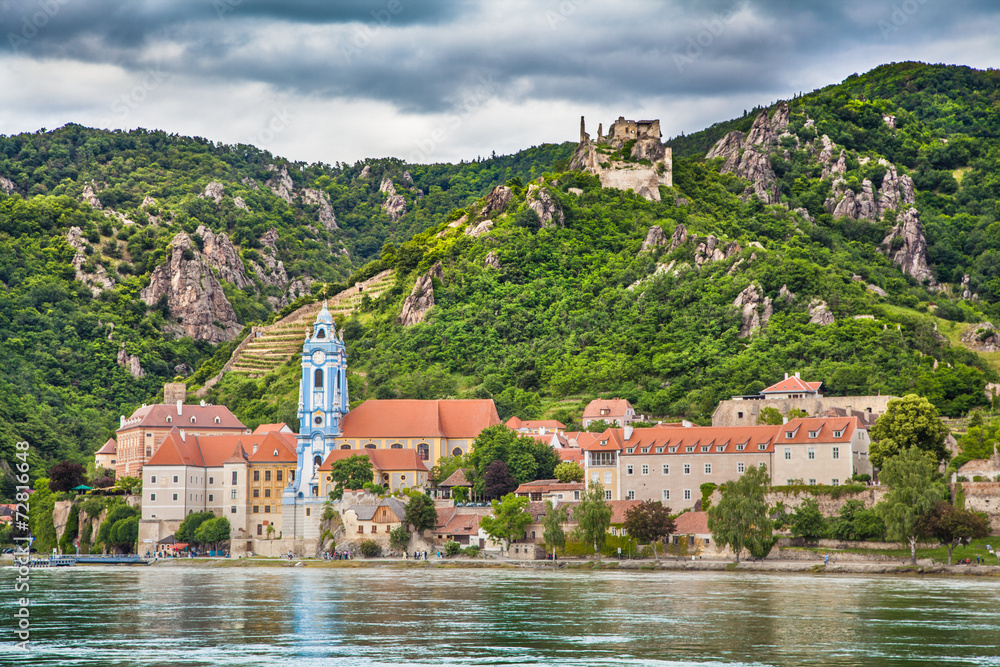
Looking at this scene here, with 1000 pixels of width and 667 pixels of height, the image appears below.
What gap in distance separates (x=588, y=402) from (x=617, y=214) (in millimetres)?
43573

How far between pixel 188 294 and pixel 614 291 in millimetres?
64749

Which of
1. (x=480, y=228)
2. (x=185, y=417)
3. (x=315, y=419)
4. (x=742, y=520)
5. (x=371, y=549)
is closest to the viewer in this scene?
(x=742, y=520)

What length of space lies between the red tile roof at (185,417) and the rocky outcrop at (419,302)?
29560 mm

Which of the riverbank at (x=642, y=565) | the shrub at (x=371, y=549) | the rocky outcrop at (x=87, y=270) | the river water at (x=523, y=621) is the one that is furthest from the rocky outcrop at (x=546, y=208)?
the river water at (x=523, y=621)

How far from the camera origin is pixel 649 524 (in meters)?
77.3

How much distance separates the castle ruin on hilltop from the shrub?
81.5 m

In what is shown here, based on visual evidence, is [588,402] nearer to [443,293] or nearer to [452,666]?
[443,293]

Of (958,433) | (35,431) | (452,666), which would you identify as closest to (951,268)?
(958,433)

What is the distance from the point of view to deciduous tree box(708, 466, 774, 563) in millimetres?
73125

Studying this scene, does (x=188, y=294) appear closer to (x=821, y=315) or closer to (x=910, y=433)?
(x=821, y=315)

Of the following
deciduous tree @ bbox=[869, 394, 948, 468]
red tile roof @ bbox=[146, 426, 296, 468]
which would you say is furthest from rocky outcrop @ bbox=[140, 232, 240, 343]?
deciduous tree @ bbox=[869, 394, 948, 468]

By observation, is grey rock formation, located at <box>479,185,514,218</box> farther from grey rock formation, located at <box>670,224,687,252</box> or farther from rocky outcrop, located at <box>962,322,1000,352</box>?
rocky outcrop, located at <box>962,322,1000,352</box>

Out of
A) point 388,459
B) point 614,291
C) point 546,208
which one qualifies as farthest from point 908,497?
point 546,208

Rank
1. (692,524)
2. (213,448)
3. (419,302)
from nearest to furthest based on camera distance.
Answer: (692,524) < (213,448) < (419,302)
